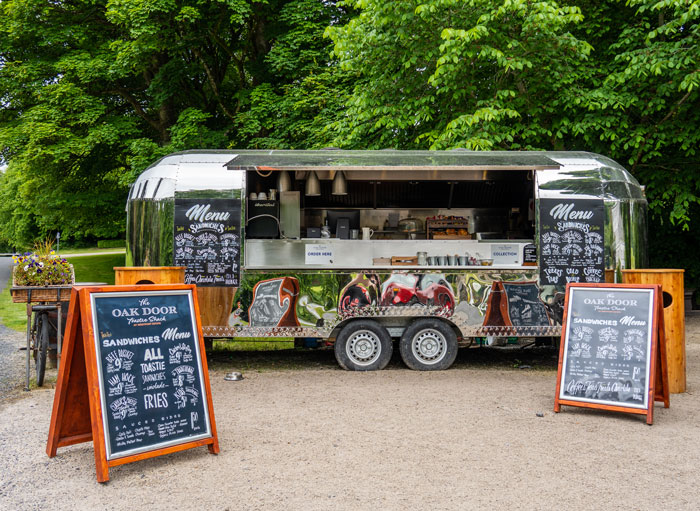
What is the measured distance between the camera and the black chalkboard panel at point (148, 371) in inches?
157

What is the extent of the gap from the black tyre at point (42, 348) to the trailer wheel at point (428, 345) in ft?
→ 13.8

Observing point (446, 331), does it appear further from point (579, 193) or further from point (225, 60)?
point (225, 60)

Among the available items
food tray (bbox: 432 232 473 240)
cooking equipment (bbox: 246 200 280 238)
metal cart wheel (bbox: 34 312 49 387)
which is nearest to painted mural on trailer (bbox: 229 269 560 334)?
cooking equipment (bbox: 246 200 280 238)

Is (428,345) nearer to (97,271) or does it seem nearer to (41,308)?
(41,308)

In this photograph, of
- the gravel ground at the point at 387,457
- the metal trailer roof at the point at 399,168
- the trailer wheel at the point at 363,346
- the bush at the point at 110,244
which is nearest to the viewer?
the gravel ground at the point at 387,457

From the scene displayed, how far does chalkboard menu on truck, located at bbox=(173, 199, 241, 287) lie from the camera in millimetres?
7270

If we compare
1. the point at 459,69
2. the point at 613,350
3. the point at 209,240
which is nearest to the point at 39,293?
the point at 209,240

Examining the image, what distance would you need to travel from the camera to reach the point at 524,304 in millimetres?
7320

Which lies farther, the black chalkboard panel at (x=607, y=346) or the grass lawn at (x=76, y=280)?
the grass lawn at (x=76, y=280)

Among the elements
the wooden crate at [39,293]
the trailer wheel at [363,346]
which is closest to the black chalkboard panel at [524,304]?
the trailer wheel at [363,346]

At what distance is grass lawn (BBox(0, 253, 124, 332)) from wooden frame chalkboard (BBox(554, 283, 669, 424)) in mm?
10166

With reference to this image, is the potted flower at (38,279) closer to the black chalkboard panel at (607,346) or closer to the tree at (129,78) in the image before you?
the black chalkboard panel at (607,346)

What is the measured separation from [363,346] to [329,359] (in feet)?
3.60

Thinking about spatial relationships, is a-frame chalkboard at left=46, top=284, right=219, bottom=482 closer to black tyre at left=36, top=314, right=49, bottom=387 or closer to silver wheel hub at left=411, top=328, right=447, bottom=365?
black tyre at left=36, top=314, right=49, bottom=387
